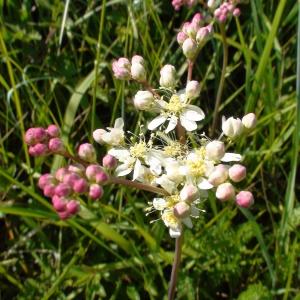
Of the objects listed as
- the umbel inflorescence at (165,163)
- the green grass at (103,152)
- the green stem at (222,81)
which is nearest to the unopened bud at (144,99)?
the umbel inflorescence at (165,163)

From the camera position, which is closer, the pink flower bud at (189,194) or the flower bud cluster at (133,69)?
the pink flower bud at (189,194)

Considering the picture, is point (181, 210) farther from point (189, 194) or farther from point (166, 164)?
point (166, 164)

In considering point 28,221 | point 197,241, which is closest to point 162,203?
point 197,241

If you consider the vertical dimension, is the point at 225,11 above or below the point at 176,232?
above

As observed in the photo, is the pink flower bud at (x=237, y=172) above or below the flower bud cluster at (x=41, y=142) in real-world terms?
below

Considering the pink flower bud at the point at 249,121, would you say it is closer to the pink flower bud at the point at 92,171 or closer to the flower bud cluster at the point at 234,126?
the flower bud cluster at the point at 234,126

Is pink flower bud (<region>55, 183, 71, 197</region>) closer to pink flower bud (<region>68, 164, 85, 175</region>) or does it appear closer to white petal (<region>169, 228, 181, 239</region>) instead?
pink flower bud (<region>68, 164, 85, 175</region>)

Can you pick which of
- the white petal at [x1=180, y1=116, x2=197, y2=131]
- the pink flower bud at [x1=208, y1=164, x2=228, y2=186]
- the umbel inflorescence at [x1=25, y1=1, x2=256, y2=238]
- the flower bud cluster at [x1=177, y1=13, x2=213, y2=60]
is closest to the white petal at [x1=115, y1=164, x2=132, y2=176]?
the umbel inflorescence at [x1=25, y1=1, x2=256, y2=238]

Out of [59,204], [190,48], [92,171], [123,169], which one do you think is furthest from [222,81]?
[59,204]
